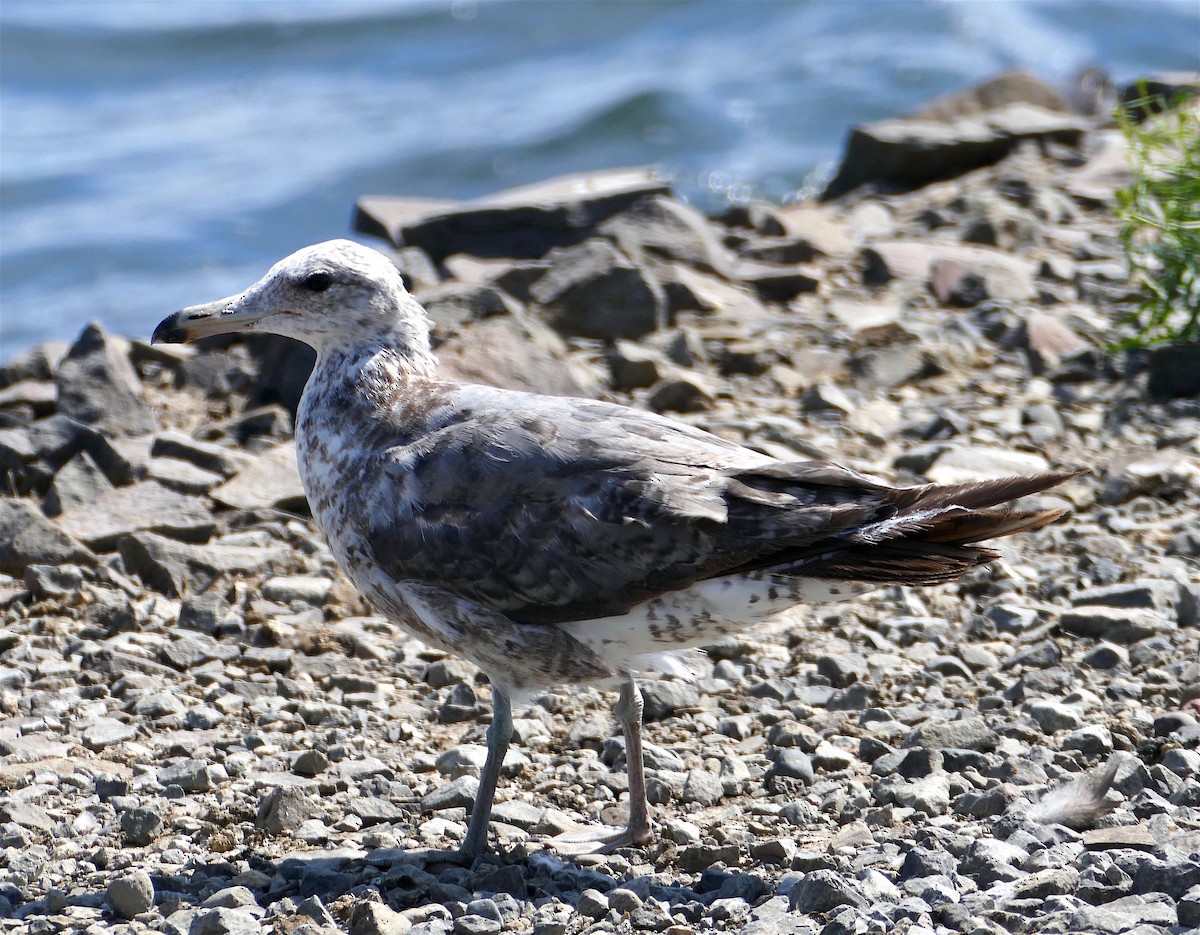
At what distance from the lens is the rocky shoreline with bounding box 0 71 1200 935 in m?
4.32

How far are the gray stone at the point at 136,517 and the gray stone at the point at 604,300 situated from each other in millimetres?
2601

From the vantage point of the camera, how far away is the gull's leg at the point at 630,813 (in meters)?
4.71

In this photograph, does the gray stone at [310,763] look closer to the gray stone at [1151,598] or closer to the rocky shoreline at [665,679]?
the rocky shoreline at [665,679]

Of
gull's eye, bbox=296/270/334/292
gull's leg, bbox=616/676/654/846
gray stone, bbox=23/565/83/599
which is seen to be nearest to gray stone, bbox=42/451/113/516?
gray stone, bbox=23/565/83/599

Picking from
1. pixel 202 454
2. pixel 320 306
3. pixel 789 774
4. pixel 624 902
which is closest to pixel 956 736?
pixel 789 774

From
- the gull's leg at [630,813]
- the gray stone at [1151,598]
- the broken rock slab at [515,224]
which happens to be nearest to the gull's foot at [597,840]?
the gull's leg at [630,813]

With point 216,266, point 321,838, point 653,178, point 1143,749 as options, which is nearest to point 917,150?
point 653,178

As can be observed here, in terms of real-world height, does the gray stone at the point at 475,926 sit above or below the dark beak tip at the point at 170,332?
below

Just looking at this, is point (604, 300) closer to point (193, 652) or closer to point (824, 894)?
point (193, 652)

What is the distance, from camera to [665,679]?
5.77 meters

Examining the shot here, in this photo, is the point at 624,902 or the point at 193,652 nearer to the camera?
the point at 624,902

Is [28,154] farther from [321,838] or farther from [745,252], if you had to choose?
[321,838]

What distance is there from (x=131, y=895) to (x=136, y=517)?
2.89 meters

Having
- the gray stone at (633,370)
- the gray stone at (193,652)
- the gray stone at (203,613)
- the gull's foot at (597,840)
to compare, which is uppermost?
the gray stone at (633,370)
